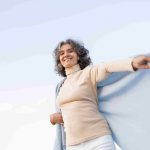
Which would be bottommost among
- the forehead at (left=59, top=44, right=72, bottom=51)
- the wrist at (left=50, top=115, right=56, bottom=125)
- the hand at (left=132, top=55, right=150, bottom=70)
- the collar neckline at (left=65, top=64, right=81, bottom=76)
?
the wrist at (left=50, top=115, right=56, bottom=125)

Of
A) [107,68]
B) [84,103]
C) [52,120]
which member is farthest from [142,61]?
[52,120]

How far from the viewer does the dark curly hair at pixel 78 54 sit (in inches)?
118

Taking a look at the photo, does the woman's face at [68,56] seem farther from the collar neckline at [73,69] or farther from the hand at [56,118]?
the hand at [56,118]

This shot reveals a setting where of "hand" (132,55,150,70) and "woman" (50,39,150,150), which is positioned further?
"woman" (50,39,150,150)

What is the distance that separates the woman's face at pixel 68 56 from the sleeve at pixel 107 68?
0.72 feet

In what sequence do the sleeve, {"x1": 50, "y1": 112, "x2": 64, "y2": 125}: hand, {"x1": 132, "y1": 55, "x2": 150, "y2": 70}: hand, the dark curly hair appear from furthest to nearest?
the dark curly hair
{"x1": 50, "y1": 112, "x2": 64, "y2": 125}: hand
the sleeve
{"x1": 132, "y1": 55, "x2": 150, "y2": 70}: hand

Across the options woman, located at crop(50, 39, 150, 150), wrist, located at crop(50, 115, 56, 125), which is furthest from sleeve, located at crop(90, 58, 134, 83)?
wrist, located at crop(50, 115, 56, 125)

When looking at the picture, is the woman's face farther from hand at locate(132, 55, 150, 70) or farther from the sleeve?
hand at locate(132, 55, 150, 70)

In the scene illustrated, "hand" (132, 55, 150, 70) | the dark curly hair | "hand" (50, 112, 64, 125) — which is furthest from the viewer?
the dark curly hair

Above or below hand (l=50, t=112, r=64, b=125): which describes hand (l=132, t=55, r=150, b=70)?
above

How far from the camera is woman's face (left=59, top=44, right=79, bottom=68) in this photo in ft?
9.47

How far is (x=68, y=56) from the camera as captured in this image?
9.54 ft

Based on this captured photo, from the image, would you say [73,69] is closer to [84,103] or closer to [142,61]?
[84,103]

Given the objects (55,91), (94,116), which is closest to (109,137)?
(94,116)
